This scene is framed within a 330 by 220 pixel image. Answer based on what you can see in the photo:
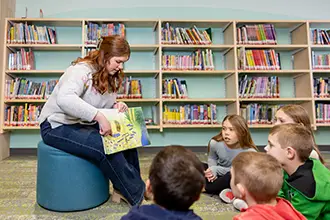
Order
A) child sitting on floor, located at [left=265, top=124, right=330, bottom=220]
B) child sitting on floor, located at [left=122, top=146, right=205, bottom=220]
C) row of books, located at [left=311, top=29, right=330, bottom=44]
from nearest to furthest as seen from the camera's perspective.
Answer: child sitting on floor, located at [left=122, top=146, right=205, bottom=220], child sitting on floor, located at [left=265, top=124, right=330, bottom=220], row of books, located at [left=311, top=29, right=330, bottom=44]

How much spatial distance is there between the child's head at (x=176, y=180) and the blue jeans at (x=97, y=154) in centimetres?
71

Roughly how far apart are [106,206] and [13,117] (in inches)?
80.1

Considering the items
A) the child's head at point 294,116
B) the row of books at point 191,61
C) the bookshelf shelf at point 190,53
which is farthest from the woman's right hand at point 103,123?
the row of books at point 191,61

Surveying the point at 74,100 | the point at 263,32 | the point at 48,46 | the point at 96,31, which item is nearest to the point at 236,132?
the point at 74,100

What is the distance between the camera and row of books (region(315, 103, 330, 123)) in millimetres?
2984

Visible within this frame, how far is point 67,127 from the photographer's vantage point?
1.37 meters

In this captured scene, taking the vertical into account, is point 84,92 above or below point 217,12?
below

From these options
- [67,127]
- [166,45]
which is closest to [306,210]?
[67,127]

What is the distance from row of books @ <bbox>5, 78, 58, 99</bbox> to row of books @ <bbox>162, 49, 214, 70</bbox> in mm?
1455

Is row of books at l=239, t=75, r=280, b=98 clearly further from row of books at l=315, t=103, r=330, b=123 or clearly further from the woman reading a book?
the woman reading a book

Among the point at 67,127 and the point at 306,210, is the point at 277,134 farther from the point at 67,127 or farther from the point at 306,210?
the point at 67,127

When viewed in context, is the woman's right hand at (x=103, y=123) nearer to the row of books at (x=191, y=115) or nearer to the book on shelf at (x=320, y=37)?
the row of books at (x=191, y=115)

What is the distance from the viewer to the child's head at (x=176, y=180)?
62 cm

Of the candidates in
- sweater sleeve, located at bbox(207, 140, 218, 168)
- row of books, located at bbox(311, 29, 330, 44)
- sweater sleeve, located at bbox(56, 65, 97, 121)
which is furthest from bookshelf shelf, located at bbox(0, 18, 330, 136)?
sweater sleeve, located at bbox(56, 65, 97, 121)
